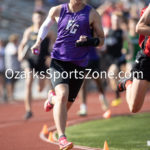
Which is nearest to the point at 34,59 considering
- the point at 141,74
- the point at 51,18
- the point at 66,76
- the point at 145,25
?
the point at 51,18

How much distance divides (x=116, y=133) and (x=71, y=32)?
2.48m

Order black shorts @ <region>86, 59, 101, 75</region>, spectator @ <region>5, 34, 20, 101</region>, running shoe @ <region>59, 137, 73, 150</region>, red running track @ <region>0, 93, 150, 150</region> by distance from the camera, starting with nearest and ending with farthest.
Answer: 1. running shoe @ <region>59, 137, 73, 150</region>
2. red running track @ <region>0, 93, 150, 150</region>
3. black shorts @ <region>86, 59, 101, 75</region>
4. spectator @ <region>5, 34, 20, 101</region>

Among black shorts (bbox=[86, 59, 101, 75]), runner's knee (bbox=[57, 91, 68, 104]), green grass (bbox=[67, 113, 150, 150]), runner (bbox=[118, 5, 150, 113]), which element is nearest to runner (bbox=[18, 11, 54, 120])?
black shorts (bbox=[86, 59, 101, 75])

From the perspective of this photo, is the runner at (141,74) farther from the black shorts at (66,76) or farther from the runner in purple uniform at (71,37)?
the black shorts at (66,76)

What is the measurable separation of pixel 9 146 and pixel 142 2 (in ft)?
55.0

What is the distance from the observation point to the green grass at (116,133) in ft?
21.9

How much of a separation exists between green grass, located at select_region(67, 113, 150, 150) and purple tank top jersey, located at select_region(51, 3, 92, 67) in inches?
57.6

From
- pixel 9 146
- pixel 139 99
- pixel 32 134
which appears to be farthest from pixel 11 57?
pixel 139 99

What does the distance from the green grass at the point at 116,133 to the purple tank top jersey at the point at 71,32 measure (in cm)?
146

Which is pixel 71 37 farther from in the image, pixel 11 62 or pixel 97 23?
pixel 11 62

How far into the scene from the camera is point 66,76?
20.2ft

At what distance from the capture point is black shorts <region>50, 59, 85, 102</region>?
6109 mm

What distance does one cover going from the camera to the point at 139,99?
19.5ft

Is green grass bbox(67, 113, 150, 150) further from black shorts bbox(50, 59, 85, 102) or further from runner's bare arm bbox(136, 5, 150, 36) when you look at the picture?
runner's bare arm bbox(136, 5, 150, 36)
